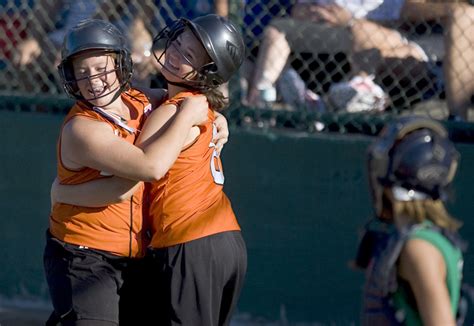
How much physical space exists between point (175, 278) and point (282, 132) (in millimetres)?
1935

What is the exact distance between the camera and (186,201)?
3656mm

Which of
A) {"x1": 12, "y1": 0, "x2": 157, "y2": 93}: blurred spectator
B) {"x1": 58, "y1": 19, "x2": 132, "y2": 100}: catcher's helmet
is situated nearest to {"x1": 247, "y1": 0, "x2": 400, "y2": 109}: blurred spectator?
{"x1": 12, "y1": 0, "x2": 157, "y2": 93}: blurred spectator

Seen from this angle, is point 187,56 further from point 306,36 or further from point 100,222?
point 306,36

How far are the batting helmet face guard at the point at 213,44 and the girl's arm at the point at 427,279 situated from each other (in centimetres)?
119

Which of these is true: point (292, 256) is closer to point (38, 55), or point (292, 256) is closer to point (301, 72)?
point (301, 72)

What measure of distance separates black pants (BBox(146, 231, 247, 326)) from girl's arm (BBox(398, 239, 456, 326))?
1.08 metres

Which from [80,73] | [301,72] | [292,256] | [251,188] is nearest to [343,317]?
[292,256]

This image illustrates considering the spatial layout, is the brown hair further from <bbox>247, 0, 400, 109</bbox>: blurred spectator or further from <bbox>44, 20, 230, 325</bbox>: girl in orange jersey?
<bbox>247, 0, 400, 109</bbox>: blurred spectator

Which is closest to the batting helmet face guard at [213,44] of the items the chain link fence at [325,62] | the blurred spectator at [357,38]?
the chain link fence at [325,62]

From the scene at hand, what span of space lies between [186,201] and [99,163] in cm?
37

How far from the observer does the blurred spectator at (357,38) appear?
18.5ft

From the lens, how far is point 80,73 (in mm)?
3566

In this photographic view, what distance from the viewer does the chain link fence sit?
543 cm

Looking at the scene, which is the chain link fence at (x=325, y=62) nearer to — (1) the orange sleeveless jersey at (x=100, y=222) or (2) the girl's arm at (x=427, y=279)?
A: (1) the orange sleeveless jersey at (x=100, y=222)
